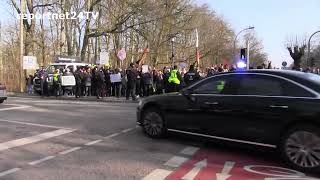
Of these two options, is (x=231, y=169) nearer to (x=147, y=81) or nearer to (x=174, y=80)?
(x=174, y=80)

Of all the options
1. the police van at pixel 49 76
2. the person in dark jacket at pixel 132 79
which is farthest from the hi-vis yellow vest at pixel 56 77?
the person in dark jacket at pixel 132 79

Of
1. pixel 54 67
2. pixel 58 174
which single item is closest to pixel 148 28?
pixel 54 67

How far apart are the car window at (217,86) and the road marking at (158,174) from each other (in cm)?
241

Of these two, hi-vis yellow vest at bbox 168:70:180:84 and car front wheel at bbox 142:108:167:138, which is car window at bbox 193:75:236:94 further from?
hi-vis yellow vest at bbox 168:70:180:84

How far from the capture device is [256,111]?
30.7 ft

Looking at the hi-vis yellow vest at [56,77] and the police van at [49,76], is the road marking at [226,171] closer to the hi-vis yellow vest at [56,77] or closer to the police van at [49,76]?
the hi-vis yellow vest at [56,77]

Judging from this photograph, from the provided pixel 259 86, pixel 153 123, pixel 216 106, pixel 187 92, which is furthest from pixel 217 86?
pixel 153 123

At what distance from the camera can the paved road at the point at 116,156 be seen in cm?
820

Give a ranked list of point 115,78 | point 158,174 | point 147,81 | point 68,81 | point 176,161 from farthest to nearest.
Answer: point 68,81
point 115,78
point 147,81
point 176,161
point 158,174

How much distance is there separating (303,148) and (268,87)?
1.31 m

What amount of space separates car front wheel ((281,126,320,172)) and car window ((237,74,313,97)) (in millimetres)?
620

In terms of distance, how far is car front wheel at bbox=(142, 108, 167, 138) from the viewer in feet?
37.4

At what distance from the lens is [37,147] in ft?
34.6

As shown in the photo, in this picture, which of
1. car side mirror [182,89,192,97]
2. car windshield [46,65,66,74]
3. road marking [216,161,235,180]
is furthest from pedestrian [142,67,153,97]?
road marking [216,161,235,180]
